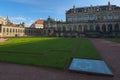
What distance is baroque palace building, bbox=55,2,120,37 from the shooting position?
89062 millimetres

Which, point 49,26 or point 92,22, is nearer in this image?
point 92,22

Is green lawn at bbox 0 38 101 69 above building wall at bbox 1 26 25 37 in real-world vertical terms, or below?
below

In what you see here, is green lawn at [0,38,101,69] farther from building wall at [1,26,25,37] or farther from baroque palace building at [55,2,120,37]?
building wall at [1,26,25,37]

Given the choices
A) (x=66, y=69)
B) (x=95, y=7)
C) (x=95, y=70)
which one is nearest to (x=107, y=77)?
(x=95, y=70)

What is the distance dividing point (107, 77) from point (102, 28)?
84.3m

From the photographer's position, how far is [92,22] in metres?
93.1

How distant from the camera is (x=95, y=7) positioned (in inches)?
3821

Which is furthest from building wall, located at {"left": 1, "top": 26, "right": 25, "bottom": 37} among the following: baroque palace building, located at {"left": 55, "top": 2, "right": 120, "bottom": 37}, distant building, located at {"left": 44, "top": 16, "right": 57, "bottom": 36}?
baroque palace building, located at {"left": 55, "top": 2, "right": 120, "bottom": 37}

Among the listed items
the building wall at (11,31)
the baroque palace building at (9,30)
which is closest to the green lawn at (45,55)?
the baroque palace building at (9,30)

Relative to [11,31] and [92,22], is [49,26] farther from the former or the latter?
[92,22]

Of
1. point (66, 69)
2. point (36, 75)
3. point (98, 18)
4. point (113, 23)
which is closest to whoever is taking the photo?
point (36, 75)

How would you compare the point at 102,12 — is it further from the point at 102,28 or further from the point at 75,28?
the point at 75,28

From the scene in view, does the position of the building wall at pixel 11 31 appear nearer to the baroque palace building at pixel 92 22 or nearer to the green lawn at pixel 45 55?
the baroque palace building at pixel 92 22

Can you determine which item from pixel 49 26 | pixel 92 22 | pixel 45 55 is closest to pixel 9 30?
pixel 49 26
